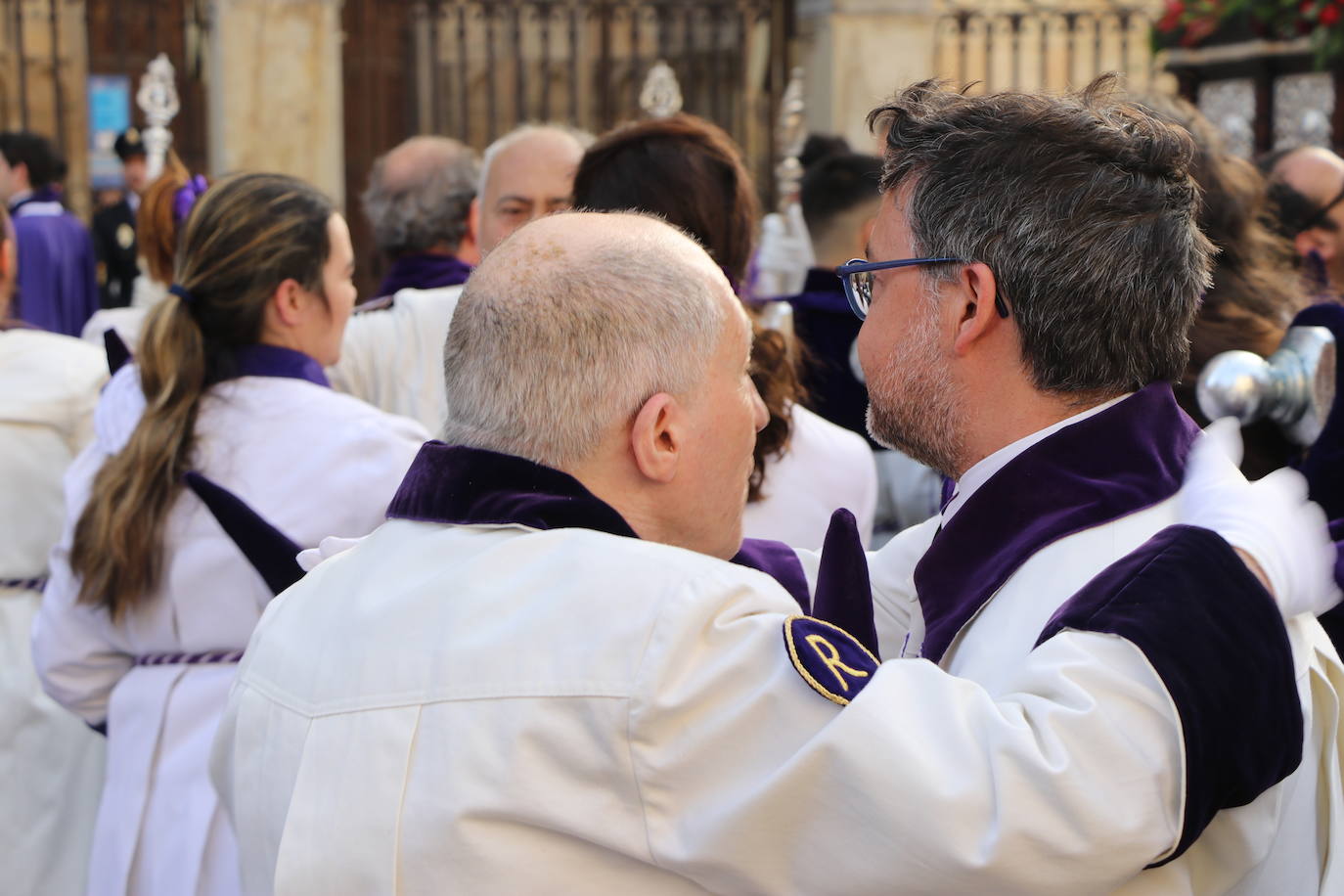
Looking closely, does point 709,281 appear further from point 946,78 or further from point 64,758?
point 64,758

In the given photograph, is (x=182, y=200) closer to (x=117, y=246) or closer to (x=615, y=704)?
(x=615, y=704)

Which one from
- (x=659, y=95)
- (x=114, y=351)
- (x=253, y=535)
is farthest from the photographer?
(x=659, y=95)

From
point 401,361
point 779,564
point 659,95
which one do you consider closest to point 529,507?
point 779,564

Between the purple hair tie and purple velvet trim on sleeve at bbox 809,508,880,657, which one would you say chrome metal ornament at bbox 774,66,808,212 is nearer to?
the purple hair tie

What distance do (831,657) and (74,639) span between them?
183 cm

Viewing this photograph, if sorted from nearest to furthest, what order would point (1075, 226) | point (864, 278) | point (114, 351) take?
point (1075, 226), point (864, 278), point (114, 351)

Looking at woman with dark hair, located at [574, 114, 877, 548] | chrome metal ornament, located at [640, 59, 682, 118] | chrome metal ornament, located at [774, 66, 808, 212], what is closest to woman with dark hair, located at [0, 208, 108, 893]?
woman with dark hair, located at [574, 114, 877, 548]

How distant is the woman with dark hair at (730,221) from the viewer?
9.70 ft

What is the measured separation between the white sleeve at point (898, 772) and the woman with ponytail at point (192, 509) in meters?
1.35

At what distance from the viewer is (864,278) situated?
201 centimetres

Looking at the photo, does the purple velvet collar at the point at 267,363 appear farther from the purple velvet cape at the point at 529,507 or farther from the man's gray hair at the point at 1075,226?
the man's gray hair at the point at 1075,226

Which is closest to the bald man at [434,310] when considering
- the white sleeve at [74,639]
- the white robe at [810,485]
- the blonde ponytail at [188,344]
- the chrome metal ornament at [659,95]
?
the blonde ponytail at [188,344]

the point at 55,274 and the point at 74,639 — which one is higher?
the point at 55,274

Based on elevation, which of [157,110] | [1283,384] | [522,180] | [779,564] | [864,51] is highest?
[864,51]
